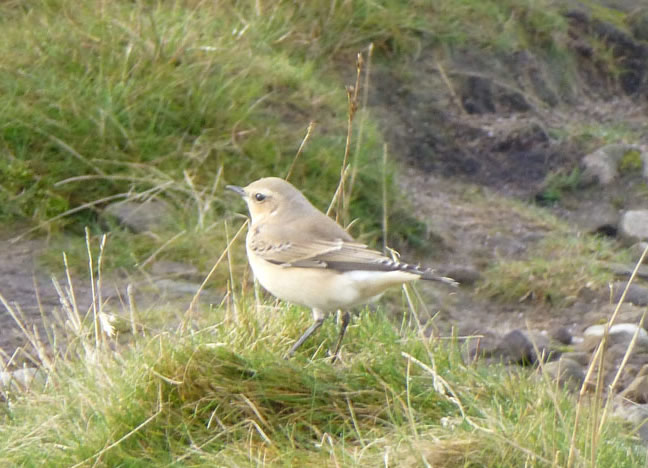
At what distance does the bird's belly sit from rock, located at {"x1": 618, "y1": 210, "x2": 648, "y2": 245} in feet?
12.6

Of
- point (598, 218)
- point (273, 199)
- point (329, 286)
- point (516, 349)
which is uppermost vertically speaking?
point (273, 199)

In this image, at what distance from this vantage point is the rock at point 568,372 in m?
5.39

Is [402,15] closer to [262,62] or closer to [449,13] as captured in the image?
[449,13]

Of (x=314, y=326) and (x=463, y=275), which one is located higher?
(x=314, y=326)

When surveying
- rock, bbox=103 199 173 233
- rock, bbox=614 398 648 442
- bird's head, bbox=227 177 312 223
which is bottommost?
rock, bbox=614 398 648 442

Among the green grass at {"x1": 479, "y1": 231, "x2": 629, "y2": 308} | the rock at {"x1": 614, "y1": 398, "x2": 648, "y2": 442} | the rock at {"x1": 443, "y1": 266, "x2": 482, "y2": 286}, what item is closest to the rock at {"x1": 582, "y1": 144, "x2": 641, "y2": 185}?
the green grass at {"x1": 479, "y1": 231, "x2": 629, "y2": 308}

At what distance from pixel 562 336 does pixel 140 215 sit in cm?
271

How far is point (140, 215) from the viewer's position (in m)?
6.77

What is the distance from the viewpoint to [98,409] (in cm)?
404

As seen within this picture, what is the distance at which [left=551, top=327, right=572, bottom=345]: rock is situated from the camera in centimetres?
640

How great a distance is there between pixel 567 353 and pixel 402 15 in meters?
4.45

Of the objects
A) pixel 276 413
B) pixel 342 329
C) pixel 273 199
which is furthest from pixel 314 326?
pixel 273 199

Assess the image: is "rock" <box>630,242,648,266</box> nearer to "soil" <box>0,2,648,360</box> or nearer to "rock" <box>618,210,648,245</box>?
"rock" <box>618,210,648,245</box>

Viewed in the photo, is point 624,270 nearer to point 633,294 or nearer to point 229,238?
point 633,294
